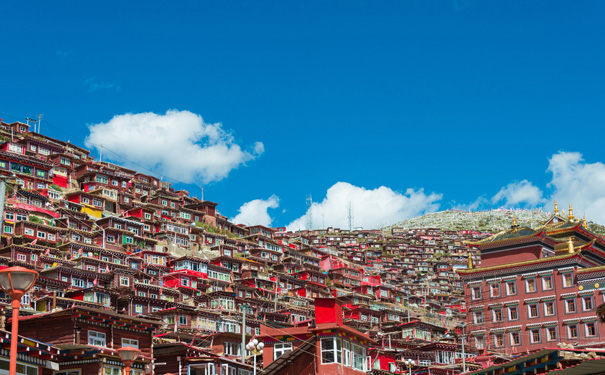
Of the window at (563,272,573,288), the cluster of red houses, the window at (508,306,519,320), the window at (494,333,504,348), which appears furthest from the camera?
the window at (508,306,519,320)

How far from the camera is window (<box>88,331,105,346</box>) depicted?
38191 mm

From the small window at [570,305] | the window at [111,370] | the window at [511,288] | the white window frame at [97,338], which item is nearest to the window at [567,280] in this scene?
the small window at [570,305]

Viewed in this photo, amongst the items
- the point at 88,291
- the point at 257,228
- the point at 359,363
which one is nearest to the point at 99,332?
the point at 359,363

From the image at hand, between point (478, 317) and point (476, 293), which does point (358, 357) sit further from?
point (476, 293)

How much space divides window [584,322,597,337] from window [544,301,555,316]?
4067 mm

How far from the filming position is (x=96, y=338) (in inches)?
1522

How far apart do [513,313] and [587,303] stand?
854 cm

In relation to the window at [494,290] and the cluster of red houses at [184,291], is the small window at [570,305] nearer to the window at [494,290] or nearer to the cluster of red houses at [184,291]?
the cluster of red houses at [184,291]

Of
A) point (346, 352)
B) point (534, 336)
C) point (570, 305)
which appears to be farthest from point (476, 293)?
point (346, 352)

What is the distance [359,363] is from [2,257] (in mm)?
46948

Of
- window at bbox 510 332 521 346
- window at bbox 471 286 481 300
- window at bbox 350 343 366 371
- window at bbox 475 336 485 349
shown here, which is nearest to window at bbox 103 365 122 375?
window at bbox 350 343 366 371

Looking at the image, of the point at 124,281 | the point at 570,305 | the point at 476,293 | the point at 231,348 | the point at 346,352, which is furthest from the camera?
the point at 476,293

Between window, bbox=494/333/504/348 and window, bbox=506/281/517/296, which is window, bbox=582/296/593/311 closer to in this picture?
window, bbox=506/281/517/296

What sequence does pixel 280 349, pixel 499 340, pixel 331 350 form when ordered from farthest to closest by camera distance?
1. pixel 499 340
2. pixel 280 349
3. pixel 331 350
